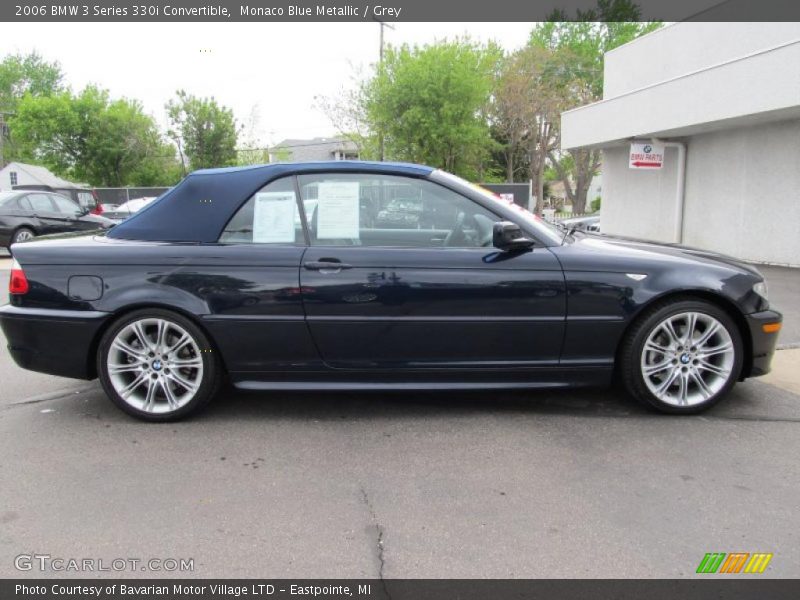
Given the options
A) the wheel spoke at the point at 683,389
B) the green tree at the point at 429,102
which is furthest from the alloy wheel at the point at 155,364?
the green tree at the point at 429,102

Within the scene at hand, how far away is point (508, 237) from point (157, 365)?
2314 mm

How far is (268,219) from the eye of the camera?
3979 millimetres

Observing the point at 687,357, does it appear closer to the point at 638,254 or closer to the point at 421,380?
the point at 638,254

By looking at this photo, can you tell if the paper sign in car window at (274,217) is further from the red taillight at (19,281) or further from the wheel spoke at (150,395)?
the red taillight at (19,281)

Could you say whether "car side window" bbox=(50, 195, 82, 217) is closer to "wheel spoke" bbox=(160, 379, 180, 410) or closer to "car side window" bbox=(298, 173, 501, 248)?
"wheel spoke" bbox=(160, 379, 180, 410)

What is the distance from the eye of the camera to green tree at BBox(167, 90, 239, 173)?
35344mm

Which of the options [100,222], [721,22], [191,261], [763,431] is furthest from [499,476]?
[721,22]

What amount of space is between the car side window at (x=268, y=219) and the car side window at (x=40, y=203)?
37.9 feet

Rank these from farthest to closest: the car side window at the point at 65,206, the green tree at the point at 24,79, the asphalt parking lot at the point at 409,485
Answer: the green tree at the point at 24,79 < the car side window at the point at 65,206 < the asphalt parking lot at the point at 409,485

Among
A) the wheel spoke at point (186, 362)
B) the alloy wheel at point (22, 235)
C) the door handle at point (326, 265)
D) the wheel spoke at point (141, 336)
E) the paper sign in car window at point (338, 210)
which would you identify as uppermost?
the paper sign in car window at point (338, 210)

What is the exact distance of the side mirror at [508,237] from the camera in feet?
12.4

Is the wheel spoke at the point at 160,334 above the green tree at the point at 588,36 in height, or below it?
below

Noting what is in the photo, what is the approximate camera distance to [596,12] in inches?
1779

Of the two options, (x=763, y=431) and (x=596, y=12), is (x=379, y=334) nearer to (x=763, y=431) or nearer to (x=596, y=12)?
(x=763, y=431)
